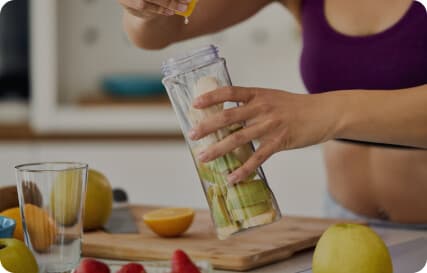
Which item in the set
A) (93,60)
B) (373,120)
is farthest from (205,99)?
(93,60)

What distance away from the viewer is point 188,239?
124 centimetres

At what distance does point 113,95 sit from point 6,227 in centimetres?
214

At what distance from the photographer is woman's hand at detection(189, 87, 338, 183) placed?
104 centimetres

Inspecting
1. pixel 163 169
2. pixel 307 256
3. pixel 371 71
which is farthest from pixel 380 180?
pixel 163 169

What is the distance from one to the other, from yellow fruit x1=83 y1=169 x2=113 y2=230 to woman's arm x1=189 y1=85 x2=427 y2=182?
31 cm

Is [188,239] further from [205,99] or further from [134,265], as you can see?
[134,265]

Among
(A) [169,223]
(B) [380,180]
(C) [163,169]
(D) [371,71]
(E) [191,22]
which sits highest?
(E) [191,22]

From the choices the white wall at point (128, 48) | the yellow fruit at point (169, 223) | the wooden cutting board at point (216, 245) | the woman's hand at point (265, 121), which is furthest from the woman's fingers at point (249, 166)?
the white wall at point (128, 48)

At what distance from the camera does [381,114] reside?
1.13 m

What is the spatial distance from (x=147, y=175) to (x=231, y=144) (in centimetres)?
201

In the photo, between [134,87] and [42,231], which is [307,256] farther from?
[134,87]

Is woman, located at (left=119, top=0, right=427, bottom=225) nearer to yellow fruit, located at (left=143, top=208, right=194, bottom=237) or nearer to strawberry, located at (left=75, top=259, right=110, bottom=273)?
yellow fruit, located at (left=143, top=208, right=194, bottom=237)

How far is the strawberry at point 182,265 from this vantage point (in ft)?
2.79

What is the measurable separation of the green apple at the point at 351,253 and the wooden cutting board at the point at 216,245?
156 millimetres
